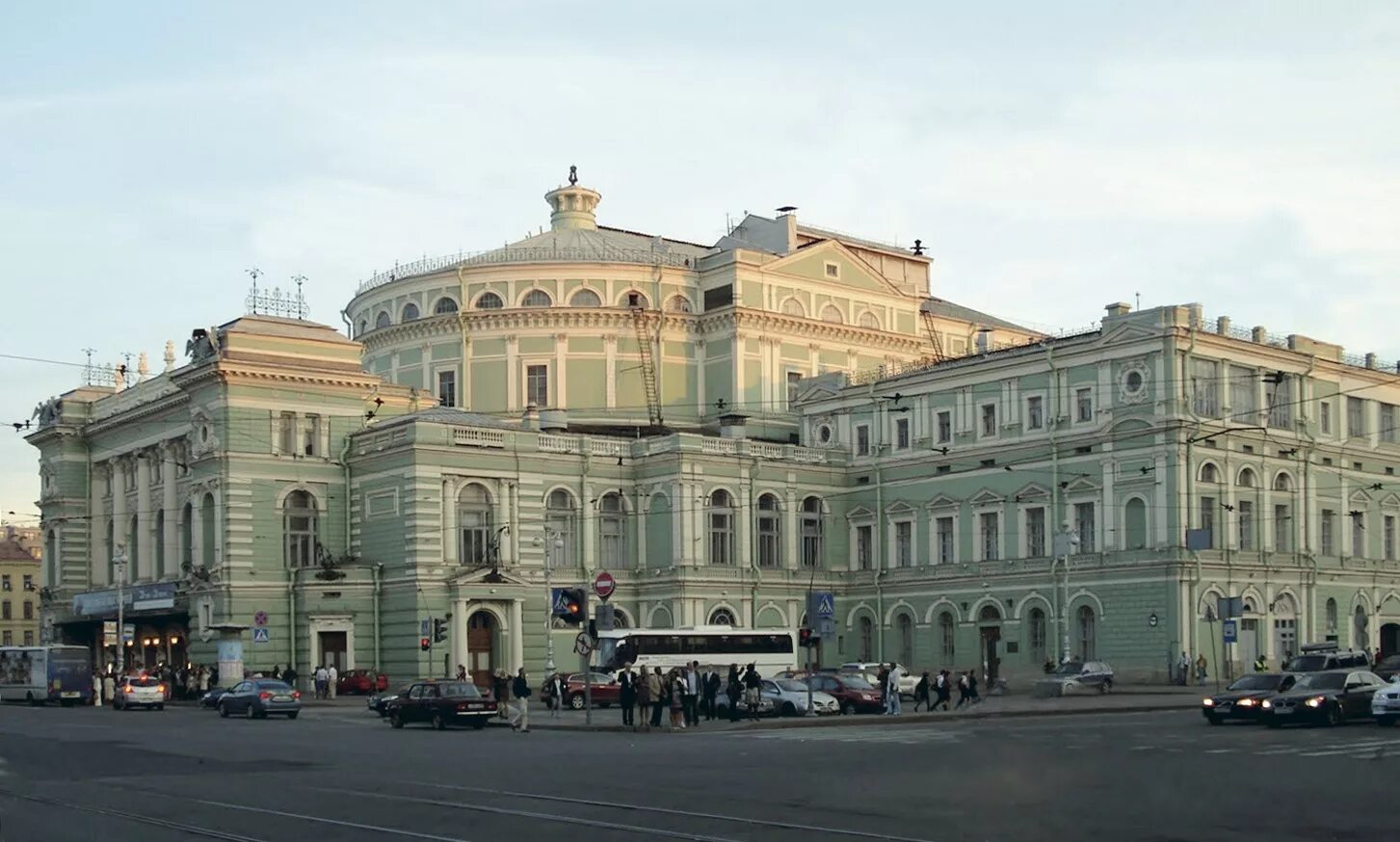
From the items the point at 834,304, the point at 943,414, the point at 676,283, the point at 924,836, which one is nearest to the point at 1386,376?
the point at 943,414

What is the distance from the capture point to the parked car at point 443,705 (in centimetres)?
5119

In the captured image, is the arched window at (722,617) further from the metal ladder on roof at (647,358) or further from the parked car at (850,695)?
the parked car at (850,695)

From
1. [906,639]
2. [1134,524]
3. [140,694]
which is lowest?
[140,694]

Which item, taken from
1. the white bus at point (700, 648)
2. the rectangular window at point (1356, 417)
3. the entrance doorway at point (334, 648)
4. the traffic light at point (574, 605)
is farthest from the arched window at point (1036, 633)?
the traffic light at point (574, 605)

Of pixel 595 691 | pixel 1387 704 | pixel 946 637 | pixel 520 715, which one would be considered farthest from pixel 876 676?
pixel 1387 704

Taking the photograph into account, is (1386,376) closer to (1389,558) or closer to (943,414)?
(1389,558)

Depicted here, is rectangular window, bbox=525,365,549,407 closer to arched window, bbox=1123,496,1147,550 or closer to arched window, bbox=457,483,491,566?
arched window, bbox=457,483,491,566

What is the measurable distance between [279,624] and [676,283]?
30.4 m

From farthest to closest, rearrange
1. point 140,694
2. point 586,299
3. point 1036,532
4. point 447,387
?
point 447,387
point 586,299
point 1036,532
point 140,694

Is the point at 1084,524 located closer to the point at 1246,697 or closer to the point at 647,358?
the point at 647,358

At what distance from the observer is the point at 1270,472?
3076 inches

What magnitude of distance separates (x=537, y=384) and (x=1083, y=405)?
31.0 m

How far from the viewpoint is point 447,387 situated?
9644 cm

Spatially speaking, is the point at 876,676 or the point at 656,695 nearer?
the point at 656,695
